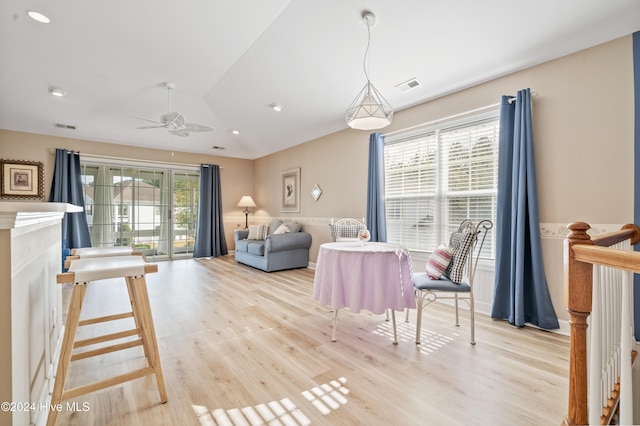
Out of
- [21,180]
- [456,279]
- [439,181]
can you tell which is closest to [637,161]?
[456,279]

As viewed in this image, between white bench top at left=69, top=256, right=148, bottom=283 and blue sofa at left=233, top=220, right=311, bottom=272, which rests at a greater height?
white bench top at left=69, top=256, right=148, bottom=283

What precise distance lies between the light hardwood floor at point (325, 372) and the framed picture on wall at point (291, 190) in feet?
10.8

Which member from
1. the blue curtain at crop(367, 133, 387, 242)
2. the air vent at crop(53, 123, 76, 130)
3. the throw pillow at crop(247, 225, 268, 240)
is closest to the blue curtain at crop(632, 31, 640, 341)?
the blue curtain at crop(367, 133, 387, 242)

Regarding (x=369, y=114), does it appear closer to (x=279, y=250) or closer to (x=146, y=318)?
(x=146, y=318)

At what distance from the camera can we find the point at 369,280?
2.31 meters

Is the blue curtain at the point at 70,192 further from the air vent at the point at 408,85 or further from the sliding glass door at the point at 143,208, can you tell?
the air vent at the point at 408,85

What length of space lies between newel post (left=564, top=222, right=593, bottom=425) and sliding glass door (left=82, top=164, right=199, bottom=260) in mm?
7180

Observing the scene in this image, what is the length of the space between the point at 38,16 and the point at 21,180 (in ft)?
11.8

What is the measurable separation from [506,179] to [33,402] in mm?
3745

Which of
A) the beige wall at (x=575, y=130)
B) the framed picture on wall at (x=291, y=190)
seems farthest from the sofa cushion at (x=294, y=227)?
the beige wall at (x=575, y=130)

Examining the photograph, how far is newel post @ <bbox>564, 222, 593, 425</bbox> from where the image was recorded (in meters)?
0.97

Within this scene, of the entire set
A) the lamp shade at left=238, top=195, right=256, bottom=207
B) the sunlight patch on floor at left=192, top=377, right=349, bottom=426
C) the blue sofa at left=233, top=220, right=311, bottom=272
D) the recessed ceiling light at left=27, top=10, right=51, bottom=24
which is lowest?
the sunlight patch on floor at left=192, top=377, right=349, bottom=426

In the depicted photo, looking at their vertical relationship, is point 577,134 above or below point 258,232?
above

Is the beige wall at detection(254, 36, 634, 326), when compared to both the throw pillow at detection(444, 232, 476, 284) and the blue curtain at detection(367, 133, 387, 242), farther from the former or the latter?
the blue curtain at detection(367, 133, 387, 242)
